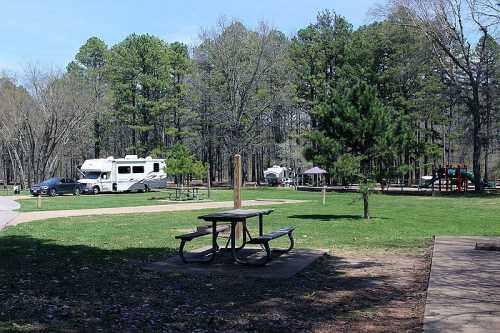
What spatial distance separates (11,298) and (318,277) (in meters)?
3.89

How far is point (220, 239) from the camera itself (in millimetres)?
11945

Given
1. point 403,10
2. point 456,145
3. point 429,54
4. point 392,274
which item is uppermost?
point 403,10

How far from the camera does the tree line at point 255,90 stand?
38906mm

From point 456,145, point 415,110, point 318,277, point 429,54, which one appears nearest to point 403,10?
point 429,54

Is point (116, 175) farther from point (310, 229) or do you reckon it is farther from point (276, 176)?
point (310, 229)

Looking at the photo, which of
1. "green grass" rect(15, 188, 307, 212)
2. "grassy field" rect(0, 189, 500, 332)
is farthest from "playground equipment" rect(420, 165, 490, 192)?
"grassy field" rect(0, 189, 500, 332)

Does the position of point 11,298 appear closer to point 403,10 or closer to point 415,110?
point 403,10

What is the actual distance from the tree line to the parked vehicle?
418 inches

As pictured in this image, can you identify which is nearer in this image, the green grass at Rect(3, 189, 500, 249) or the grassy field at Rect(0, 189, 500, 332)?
the grassy field at Rect(0, 189, 500, 332)

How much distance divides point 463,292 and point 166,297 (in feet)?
11.1

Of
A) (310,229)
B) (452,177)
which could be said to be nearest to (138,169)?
(452,177)

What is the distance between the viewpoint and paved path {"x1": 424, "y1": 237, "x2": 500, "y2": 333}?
16.4 ft

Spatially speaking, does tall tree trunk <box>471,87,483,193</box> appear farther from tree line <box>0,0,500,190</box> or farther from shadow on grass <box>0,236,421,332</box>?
shadow on grass <box>0,236,421,332</box>

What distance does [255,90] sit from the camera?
158 feet
